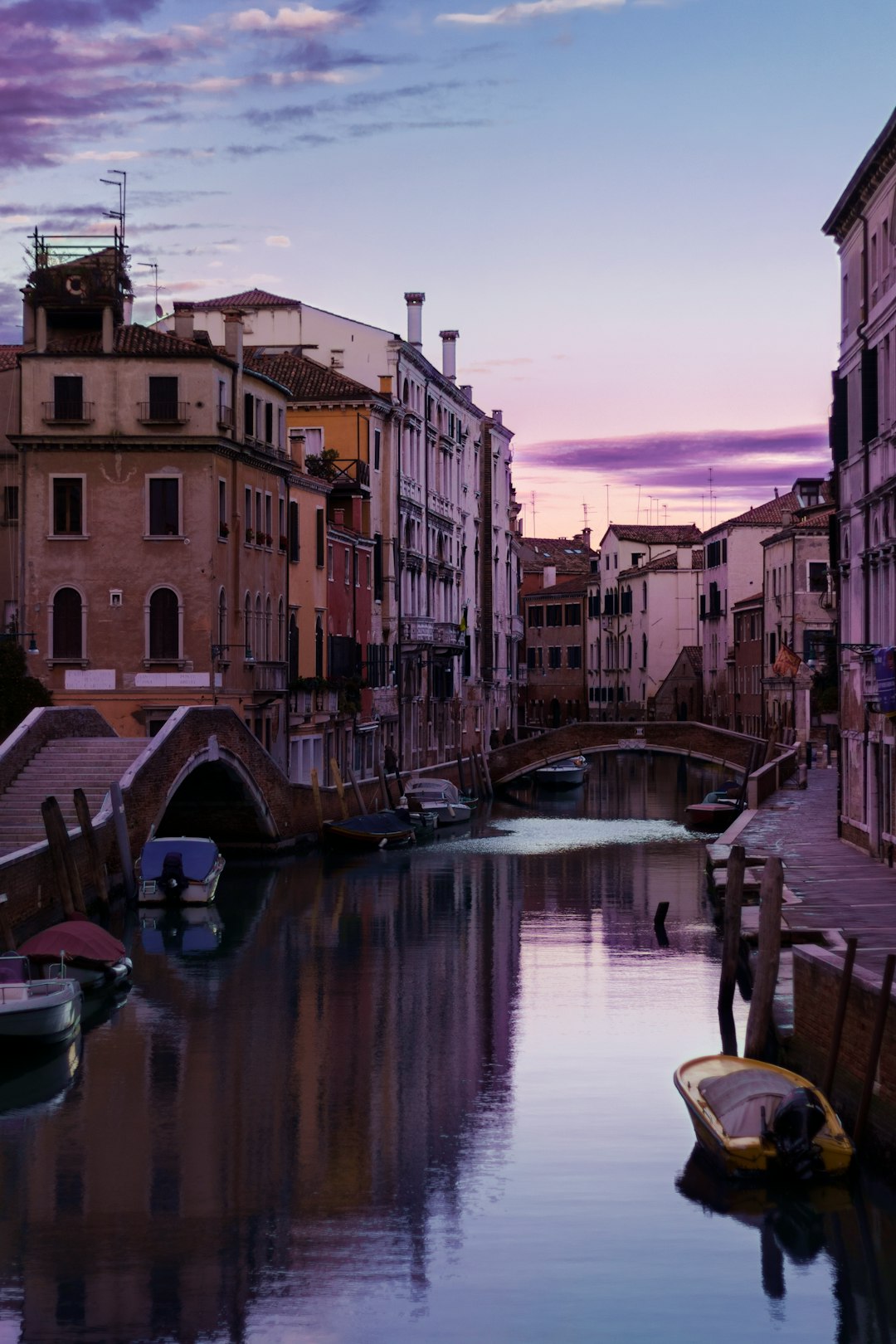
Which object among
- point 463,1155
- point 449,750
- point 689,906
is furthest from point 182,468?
point 449,750

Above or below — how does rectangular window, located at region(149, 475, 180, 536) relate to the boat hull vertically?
above

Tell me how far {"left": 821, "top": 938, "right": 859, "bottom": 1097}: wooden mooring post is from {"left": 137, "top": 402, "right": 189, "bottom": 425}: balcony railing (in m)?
23.6

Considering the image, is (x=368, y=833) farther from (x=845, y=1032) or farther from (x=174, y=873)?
(x=845, y=1032)

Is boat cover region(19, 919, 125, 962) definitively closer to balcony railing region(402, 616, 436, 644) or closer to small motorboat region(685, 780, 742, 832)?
small motorboat region(685, 780, 742, 832)

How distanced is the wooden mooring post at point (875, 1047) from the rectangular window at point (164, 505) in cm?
2401

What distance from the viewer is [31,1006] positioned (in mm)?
19109

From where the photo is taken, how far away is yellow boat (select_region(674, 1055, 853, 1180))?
1441cm

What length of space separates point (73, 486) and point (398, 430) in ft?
55.4

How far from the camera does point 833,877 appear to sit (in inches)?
1015

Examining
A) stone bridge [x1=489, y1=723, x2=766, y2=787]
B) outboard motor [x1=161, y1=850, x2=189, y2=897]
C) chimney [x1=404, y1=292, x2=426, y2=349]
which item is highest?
chimney [x1=404, y1=292, x2=426, y2=349]

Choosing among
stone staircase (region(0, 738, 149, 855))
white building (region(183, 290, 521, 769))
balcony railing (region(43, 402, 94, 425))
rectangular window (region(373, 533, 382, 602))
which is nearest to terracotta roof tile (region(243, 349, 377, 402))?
white building (region(183, 290, 521, 769))

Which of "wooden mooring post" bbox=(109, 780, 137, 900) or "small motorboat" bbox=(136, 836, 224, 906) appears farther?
"small motorboat" bbox=(136, 836, 224, 906)

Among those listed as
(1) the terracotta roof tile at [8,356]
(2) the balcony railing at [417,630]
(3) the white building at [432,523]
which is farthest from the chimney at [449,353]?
(1) the terracotta roof tile at [8,356]

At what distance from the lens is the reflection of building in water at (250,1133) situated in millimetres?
13133
